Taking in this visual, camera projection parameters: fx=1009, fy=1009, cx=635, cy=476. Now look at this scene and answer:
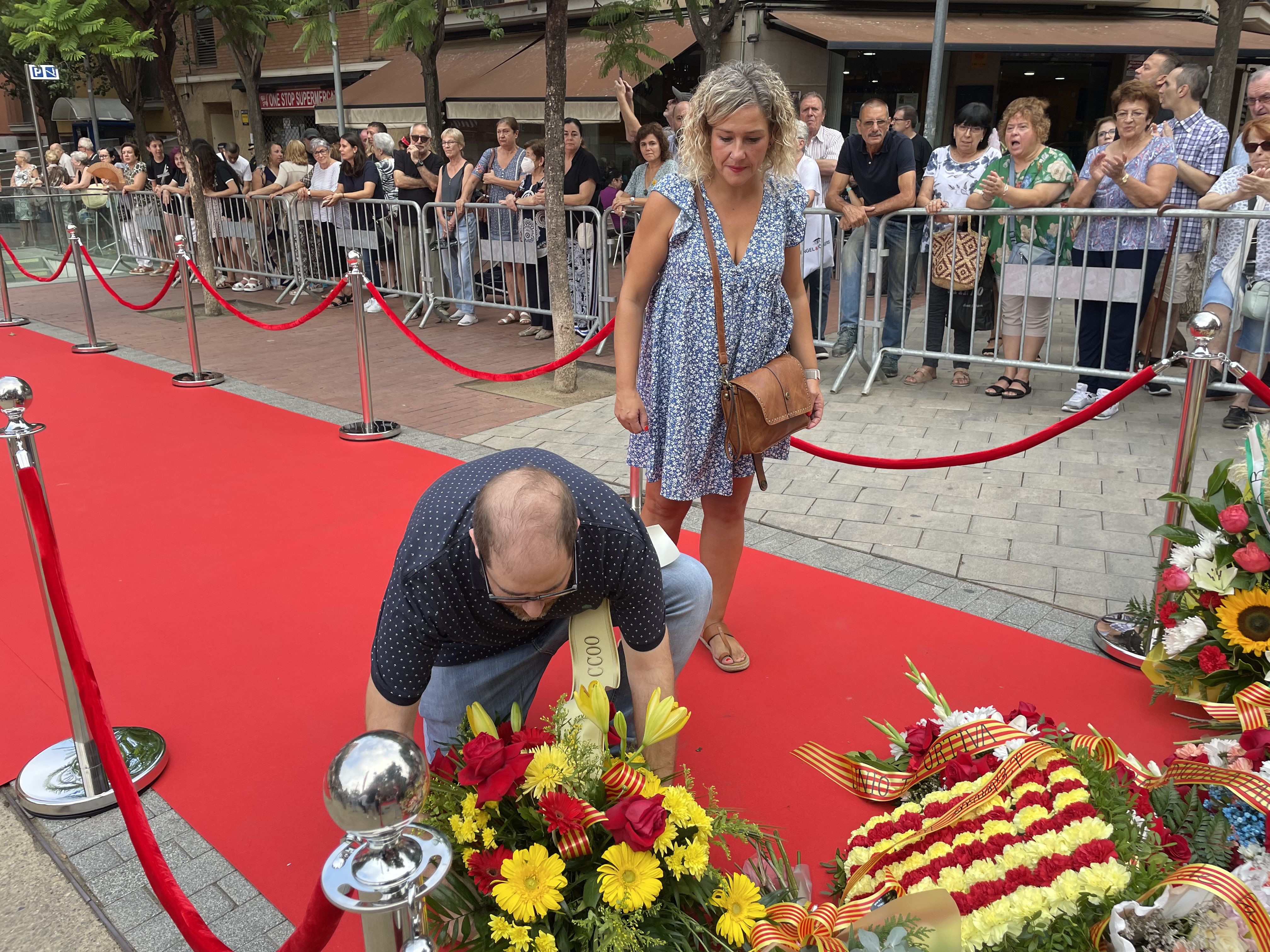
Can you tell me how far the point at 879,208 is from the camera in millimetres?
6941

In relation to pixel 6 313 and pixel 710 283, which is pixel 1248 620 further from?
pixel 6 313

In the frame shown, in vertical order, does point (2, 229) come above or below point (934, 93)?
below

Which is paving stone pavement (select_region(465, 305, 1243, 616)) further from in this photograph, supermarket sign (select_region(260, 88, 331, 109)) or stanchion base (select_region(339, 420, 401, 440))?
supermarket sign (select_region(260, 88, 331, 109))

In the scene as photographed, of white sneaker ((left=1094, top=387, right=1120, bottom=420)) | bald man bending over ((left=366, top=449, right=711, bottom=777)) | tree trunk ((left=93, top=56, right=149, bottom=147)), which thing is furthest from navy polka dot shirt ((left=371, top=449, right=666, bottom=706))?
tree trunk ((left=93, top=56, right=149, bottom=147))

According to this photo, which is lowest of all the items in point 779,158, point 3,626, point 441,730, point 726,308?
point 3,626

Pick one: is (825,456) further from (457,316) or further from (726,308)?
(457,316)

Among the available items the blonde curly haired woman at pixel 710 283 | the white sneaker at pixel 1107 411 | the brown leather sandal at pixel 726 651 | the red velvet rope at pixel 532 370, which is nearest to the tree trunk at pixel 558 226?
the red velvet rope at pixel 532 370

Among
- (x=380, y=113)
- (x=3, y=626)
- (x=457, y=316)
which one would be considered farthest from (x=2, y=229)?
(x=3, y=626)

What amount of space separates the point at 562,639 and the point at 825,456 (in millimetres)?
1678

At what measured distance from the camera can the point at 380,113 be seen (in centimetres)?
1972

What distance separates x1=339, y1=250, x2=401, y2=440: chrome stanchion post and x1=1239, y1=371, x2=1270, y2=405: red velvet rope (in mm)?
4721

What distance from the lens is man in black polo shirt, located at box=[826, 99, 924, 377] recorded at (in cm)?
689

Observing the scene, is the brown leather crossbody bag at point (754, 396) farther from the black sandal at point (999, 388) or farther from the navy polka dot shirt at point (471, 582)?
the black sandal at point (999, 388)

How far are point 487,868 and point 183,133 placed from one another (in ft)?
35.6
